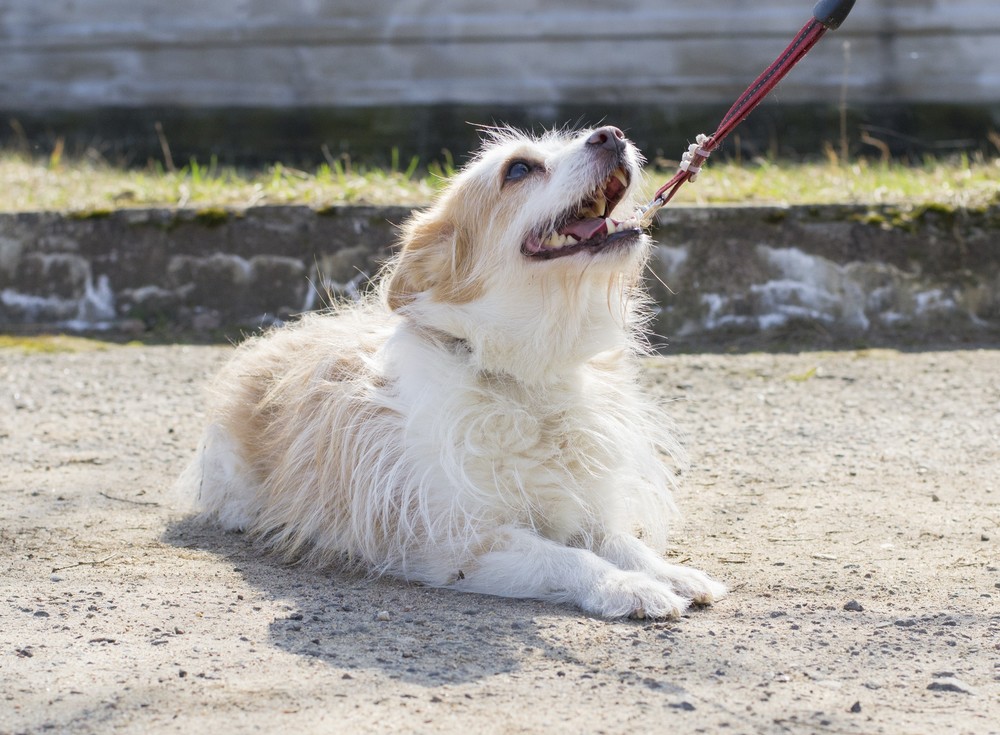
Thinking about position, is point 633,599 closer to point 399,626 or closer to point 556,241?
point 399,626

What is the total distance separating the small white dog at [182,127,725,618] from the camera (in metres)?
3.52

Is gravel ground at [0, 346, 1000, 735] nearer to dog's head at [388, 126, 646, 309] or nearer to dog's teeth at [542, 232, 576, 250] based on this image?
dog's head at [388, 126, 646, 309]

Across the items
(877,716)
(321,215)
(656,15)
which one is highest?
(656,15)

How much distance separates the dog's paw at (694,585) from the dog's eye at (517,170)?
124 centimetres

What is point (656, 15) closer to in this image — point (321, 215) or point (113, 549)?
point (321, 215)

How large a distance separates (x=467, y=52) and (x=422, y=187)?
2.83 m

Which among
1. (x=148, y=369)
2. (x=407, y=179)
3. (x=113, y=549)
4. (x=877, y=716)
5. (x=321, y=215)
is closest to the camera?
(x=877, y=716)

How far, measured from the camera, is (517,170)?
12.2 ft

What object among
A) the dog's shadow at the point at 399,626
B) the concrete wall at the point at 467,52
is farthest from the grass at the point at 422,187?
the dog's shadow at the point at 399,626

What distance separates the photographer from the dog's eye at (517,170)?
3.70 metres

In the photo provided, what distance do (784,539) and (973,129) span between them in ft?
22.9

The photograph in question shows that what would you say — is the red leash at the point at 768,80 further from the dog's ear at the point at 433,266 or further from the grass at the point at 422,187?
the grass at the point at 422,187

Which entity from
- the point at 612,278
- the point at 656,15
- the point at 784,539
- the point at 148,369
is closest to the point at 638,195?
the point at 612,278

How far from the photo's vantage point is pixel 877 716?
8.38 ft
